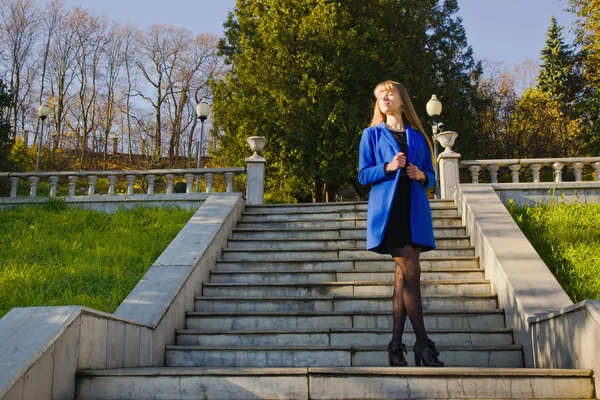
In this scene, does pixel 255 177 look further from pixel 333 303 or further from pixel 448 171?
pixel 333 303

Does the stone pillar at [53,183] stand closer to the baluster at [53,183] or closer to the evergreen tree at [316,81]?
the baluster at [53,183]

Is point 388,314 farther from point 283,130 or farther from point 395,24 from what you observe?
point 395,24

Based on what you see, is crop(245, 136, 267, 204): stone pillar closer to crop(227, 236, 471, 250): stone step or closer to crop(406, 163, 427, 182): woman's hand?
crop(227, 236, 471, 250): stone step

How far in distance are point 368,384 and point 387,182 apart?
139 cm

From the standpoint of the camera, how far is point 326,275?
685 centimetres

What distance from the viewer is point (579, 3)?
21.2 meters

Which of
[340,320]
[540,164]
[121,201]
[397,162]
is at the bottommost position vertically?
[340,320]

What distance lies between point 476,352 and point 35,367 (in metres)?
3.51

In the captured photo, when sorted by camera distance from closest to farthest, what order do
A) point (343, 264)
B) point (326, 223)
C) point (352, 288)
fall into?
point (352, 288), point (343, 264), point (326, 223)

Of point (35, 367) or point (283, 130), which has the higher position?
point (283, 130)

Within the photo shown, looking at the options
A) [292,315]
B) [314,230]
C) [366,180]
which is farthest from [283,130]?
[366,180]

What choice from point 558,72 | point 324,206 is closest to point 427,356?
point 324,206

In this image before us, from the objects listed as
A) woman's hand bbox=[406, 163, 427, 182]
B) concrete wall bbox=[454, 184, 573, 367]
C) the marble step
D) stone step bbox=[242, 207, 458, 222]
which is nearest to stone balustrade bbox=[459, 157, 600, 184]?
stone step bbox=[242, 207, 458, 222]

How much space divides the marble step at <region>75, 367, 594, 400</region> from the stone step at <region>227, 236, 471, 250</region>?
14.6 feet
